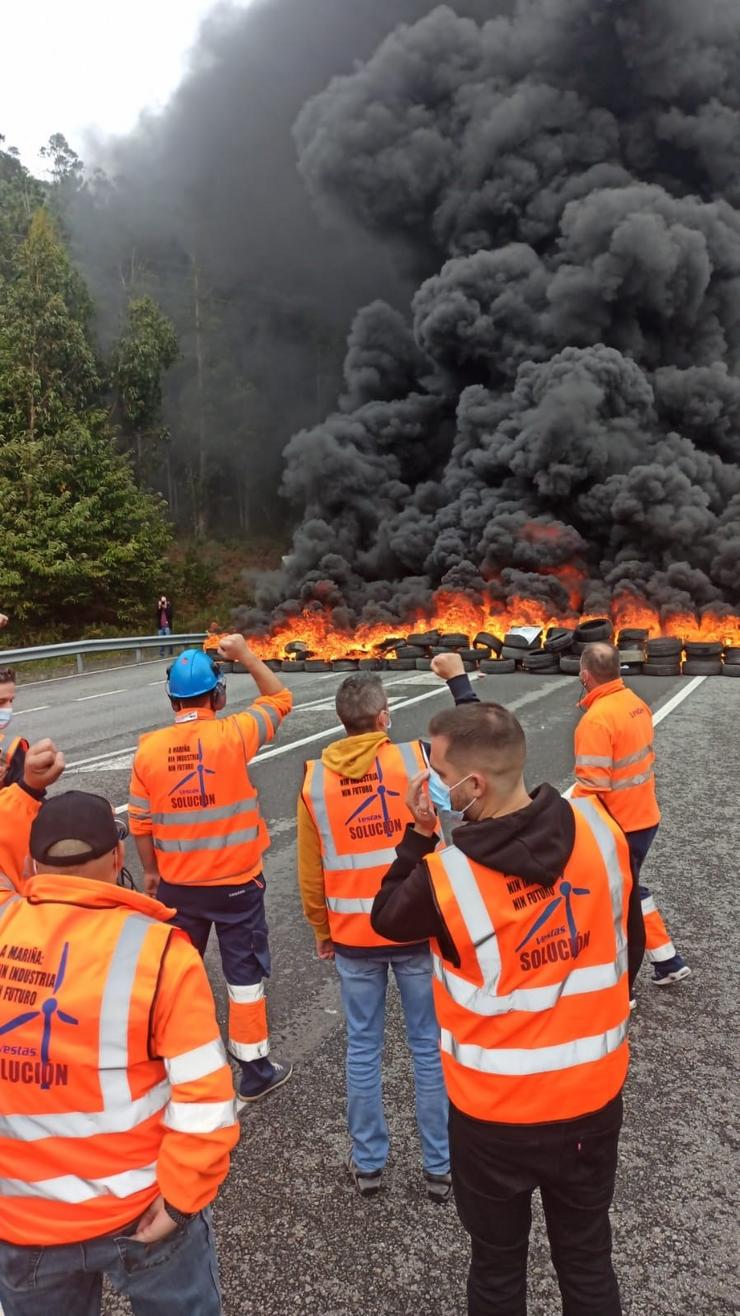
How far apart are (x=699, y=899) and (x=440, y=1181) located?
116 inches

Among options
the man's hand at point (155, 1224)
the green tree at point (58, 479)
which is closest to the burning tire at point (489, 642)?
the man's hand at point (155, 1224)

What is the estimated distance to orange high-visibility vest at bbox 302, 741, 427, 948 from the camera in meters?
2.89

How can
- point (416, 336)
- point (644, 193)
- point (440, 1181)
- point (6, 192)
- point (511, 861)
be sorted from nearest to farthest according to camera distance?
point (511, 861), point (440, 1181), point (644, 193), point (416, 336), point (6, 192)

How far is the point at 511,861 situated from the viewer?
5.84ft

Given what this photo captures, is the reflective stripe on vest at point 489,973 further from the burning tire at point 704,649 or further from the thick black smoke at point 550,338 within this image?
the thick black smoke at point 550,338

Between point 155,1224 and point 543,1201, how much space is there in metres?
0.91

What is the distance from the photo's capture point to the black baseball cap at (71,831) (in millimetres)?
1715

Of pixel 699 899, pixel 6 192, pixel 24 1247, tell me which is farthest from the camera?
pixel 6 192

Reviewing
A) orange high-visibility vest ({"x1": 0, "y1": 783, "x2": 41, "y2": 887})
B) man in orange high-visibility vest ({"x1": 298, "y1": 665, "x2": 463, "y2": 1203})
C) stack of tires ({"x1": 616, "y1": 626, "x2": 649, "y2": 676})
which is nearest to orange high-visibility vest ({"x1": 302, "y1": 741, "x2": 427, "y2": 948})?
man in orange high-visibility vest ({"x1": 298, "y1": 665, "x2": 463, "y2": 1203})

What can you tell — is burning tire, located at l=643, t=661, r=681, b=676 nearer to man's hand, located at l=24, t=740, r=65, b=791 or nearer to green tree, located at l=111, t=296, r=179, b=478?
man's hand, located at l=24, t=740, r=65, b=791

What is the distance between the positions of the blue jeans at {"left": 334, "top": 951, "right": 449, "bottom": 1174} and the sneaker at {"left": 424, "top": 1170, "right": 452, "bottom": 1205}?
0.8 inches

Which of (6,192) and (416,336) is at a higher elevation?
(6,192)

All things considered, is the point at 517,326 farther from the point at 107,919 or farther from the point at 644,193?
the point at 107,919

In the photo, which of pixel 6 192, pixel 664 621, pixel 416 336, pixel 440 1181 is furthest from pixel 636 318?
pixel 440 1181
